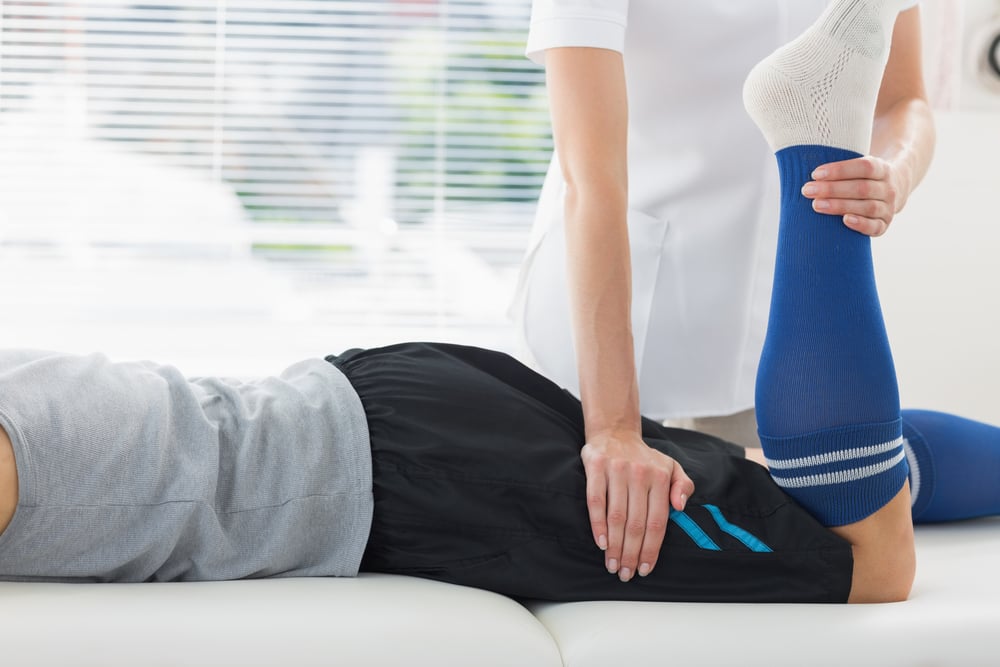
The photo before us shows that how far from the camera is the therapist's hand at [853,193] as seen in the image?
1.08 m

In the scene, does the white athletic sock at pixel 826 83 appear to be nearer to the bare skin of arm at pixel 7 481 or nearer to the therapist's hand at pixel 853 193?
the therapist's hand at pixel 853 193

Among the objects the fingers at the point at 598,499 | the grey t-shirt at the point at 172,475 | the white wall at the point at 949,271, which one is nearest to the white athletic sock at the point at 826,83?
the fingers at the point at 598,499

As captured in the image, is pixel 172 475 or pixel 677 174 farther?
pixel 677 174

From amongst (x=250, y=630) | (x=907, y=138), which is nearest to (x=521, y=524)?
(x=250, y=630)

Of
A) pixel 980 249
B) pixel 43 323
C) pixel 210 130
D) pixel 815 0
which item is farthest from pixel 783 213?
pixel 43 323

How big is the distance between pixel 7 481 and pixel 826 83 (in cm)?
92

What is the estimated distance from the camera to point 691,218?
1.50 metres

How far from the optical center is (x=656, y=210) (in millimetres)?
1525

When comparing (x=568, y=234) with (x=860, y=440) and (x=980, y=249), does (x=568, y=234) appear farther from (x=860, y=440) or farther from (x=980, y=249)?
(x=980, y=249)

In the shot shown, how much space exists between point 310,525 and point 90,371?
27 cm

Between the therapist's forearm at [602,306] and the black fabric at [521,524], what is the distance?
0.09 m

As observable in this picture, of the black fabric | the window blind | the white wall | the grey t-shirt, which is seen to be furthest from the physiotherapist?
the window blind

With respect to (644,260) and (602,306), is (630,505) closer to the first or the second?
(602,306)

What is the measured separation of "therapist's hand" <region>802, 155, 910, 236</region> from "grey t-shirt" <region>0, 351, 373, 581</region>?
0.55 metres
